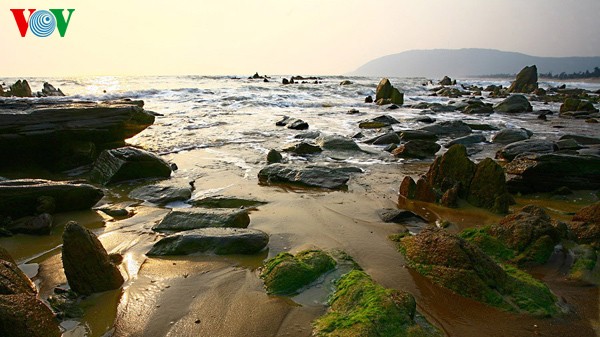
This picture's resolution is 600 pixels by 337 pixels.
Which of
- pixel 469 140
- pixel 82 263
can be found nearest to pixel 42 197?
pixel 82 263

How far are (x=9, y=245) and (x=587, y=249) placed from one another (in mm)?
6310

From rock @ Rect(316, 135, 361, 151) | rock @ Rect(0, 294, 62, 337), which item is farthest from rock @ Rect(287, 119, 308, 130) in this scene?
rock @ Rect(0, 294, 62, 337)

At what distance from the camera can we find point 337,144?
1088cm

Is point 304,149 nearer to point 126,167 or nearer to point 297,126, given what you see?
point 126,167

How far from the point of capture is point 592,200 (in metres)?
6.28

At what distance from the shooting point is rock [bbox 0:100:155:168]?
7945 millimetres

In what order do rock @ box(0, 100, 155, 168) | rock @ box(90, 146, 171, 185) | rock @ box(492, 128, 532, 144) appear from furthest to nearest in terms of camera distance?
rock @ box(492, 128, 532, 144) < rock @ box(0, 100, 155, 168) < rock @ box(90, 146, 171, 185)

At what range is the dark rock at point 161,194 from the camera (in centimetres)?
623

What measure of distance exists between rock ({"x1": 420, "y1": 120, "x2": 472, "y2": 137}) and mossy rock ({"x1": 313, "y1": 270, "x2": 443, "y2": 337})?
11.6 metres

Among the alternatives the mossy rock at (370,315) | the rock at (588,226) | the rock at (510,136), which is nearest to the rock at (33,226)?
the mossy rock at (370,315)

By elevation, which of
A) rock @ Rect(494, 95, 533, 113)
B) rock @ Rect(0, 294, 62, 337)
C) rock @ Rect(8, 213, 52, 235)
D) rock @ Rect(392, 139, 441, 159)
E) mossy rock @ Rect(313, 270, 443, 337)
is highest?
rock @ Rect(0, 294, 62, 337)

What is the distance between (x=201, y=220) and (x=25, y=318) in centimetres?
242

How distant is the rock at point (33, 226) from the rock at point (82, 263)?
1841mm

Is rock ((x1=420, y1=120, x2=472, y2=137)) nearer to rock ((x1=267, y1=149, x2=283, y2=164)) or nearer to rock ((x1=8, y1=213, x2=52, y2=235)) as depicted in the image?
rock ((x1=267, y1=149, x2=283, y2=164))
